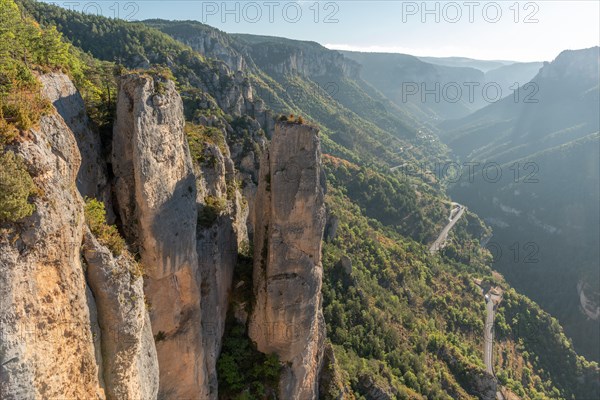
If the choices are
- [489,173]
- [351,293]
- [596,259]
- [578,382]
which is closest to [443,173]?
[489,173]

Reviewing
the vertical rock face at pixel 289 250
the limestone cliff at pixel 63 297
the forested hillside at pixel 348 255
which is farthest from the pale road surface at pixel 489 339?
the limestone cliff at pixel 63 297

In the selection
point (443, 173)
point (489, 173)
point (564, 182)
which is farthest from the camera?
point (443, 173)

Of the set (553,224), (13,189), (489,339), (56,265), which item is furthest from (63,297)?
(553,224)

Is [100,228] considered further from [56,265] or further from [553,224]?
[553,224]

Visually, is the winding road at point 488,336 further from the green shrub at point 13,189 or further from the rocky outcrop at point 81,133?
the green shrub at point 13,189

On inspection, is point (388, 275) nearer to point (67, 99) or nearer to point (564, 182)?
point (67, 99)

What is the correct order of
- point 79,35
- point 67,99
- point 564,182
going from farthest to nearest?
point 564,182
point 79,35
point 67,99

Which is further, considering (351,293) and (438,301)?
(438,301)
